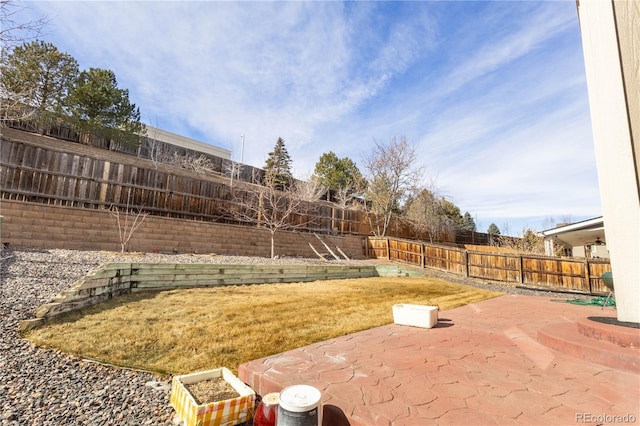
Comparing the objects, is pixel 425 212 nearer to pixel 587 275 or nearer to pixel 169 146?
pixel 587 275

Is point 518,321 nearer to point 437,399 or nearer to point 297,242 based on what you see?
point 437,399

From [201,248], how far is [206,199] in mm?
2203

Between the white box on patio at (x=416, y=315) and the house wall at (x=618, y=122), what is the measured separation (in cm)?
290

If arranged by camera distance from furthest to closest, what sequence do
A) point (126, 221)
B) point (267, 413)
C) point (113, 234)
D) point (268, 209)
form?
point (268, 209)
point (126, 221)
point (113, 234)
point (267, 413)

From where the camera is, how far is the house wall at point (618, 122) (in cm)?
112

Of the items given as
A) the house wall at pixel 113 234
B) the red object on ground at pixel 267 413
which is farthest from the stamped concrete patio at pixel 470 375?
the house wall at pixel 113 234

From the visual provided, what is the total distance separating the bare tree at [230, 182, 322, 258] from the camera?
1222cm

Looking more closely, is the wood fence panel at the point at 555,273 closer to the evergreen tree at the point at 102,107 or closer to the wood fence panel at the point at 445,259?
the wood fence panel at the point at 445,259

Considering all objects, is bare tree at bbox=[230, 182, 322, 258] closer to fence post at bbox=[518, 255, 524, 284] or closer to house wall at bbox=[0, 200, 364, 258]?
house wall at bbox=[0, 200, 364, 258]

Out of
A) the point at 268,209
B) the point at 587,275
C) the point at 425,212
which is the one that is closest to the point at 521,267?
the point at 587,275

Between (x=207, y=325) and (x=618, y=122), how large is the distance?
483 centimetres

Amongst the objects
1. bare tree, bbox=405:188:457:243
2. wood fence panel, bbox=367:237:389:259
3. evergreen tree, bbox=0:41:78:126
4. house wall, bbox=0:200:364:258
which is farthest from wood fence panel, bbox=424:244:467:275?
evergreen tree, bbox=0:41:78:126

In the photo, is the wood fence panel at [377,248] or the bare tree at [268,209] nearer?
the bare tree at [268,209]

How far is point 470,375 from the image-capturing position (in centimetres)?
263
